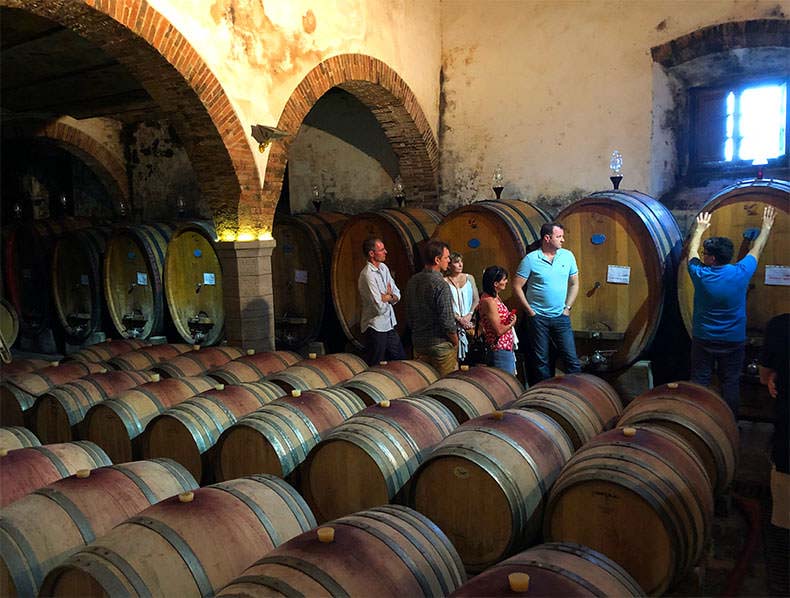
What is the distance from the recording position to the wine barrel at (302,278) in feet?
25.0

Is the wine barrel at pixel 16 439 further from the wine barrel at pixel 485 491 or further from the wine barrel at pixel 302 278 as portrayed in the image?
the wine barrel at pixel 302 278

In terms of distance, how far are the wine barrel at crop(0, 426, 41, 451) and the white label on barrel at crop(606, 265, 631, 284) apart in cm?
444

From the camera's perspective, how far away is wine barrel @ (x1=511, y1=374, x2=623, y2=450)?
12.1 ft

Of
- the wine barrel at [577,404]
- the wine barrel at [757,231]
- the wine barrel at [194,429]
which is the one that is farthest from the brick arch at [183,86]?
the wine barrel at [757,231]

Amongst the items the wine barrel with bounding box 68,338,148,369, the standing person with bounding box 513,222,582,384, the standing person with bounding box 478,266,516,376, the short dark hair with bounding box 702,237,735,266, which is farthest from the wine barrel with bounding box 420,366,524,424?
the wine barrel with bounding box 68,338,148,369

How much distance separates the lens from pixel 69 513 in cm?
260

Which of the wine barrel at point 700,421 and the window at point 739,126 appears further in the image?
the window at point 739,126

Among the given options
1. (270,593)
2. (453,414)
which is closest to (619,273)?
(453,414)

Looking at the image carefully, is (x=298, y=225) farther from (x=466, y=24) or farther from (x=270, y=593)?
(x=270, y=593)

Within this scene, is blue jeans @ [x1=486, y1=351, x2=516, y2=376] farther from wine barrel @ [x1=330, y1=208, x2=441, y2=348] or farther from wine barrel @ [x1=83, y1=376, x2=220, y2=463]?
wine barrel @ [x1=83, y1=376, x2=220, y2=463]

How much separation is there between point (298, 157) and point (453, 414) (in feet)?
23.8

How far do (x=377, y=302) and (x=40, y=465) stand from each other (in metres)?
3.37

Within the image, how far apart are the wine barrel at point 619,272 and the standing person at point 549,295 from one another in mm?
176

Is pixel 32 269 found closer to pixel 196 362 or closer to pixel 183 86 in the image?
pixel 183 86
